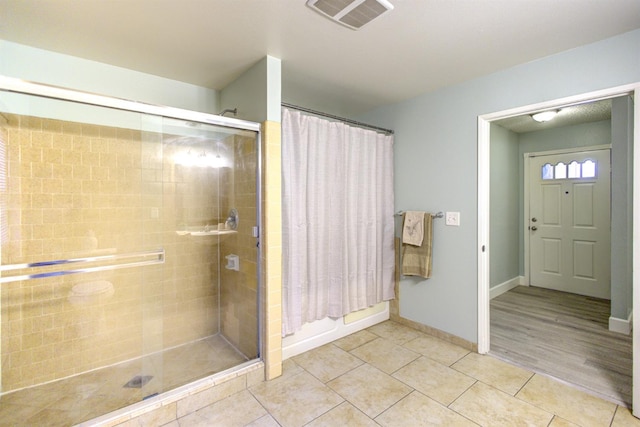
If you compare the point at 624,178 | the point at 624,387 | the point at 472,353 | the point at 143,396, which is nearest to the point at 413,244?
the point at 472,353

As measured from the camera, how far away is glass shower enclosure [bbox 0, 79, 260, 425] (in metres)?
1.92

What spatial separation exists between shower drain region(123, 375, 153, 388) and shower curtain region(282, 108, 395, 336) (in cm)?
95

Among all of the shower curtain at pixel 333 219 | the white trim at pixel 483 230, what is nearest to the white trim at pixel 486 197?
the white trim at pixel 483 230

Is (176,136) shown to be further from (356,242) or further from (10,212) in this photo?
(356,242)

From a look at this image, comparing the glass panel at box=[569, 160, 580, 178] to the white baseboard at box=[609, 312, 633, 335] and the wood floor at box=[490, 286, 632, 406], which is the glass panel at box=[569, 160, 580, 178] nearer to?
the wood floor at box=[490, 286, 632, 406]

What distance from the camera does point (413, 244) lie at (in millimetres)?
2920

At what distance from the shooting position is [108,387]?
6.57 ft

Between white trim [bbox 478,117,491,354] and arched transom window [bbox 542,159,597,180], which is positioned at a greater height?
arched transom window [bbox 542,159,597,180]

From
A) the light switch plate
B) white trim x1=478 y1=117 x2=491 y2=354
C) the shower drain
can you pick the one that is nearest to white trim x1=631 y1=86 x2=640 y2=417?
white trim x1=478 y1=117 x2=491 y2=354

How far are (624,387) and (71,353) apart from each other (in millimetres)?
3849

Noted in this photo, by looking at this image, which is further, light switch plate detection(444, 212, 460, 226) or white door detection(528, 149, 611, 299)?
white door detection(528, 149, 611, 299)

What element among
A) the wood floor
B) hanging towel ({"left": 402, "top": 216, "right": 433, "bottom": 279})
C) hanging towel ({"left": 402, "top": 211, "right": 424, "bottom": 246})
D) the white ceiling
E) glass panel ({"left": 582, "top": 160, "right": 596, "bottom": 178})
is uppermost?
the white ceiling

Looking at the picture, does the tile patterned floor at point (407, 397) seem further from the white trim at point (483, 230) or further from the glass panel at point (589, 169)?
the glass panel at point (589, 169)

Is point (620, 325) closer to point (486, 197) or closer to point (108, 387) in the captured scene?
point (486, 197)
